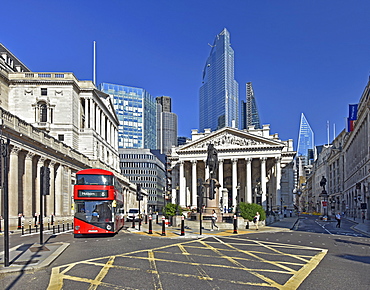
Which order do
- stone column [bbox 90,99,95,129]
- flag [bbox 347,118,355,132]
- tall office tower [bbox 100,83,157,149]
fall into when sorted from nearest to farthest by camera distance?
stone column [bbox 90,99,95,129]
flag [bbox 347,118,355,132]
tall office tower [bbox 100,83,157,149]

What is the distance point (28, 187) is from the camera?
38812 mm

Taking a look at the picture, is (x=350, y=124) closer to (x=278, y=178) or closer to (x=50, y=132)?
(x=278, y=178)

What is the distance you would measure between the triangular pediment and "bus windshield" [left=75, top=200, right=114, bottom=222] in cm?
6339

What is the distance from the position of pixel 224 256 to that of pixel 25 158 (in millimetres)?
29438

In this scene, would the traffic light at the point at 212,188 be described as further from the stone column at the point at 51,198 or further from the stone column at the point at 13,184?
the stone column at the point at 51,198

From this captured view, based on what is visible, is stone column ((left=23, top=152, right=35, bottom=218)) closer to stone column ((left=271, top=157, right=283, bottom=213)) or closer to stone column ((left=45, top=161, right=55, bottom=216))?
stone column ((left=45, top=161, right=55, bottom=216))

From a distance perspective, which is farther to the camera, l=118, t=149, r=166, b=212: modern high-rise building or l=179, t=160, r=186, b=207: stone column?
l=118, t=149, r=166, b=212: modern high-rise building

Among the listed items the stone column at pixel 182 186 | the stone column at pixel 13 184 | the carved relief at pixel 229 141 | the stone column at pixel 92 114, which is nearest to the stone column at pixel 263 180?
the carved relief at pixel 229 141

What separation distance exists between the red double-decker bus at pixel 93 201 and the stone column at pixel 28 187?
16.0 m

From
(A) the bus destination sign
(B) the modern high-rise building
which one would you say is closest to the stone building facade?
(A) the bus destination sign

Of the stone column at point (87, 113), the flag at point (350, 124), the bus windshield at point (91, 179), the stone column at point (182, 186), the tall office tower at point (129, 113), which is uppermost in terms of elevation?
the tall office tower at point (129, 113)

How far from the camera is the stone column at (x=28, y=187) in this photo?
126ft

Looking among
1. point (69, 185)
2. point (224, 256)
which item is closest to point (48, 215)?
point (69, 185)

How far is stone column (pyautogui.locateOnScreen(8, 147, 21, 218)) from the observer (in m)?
34.8
